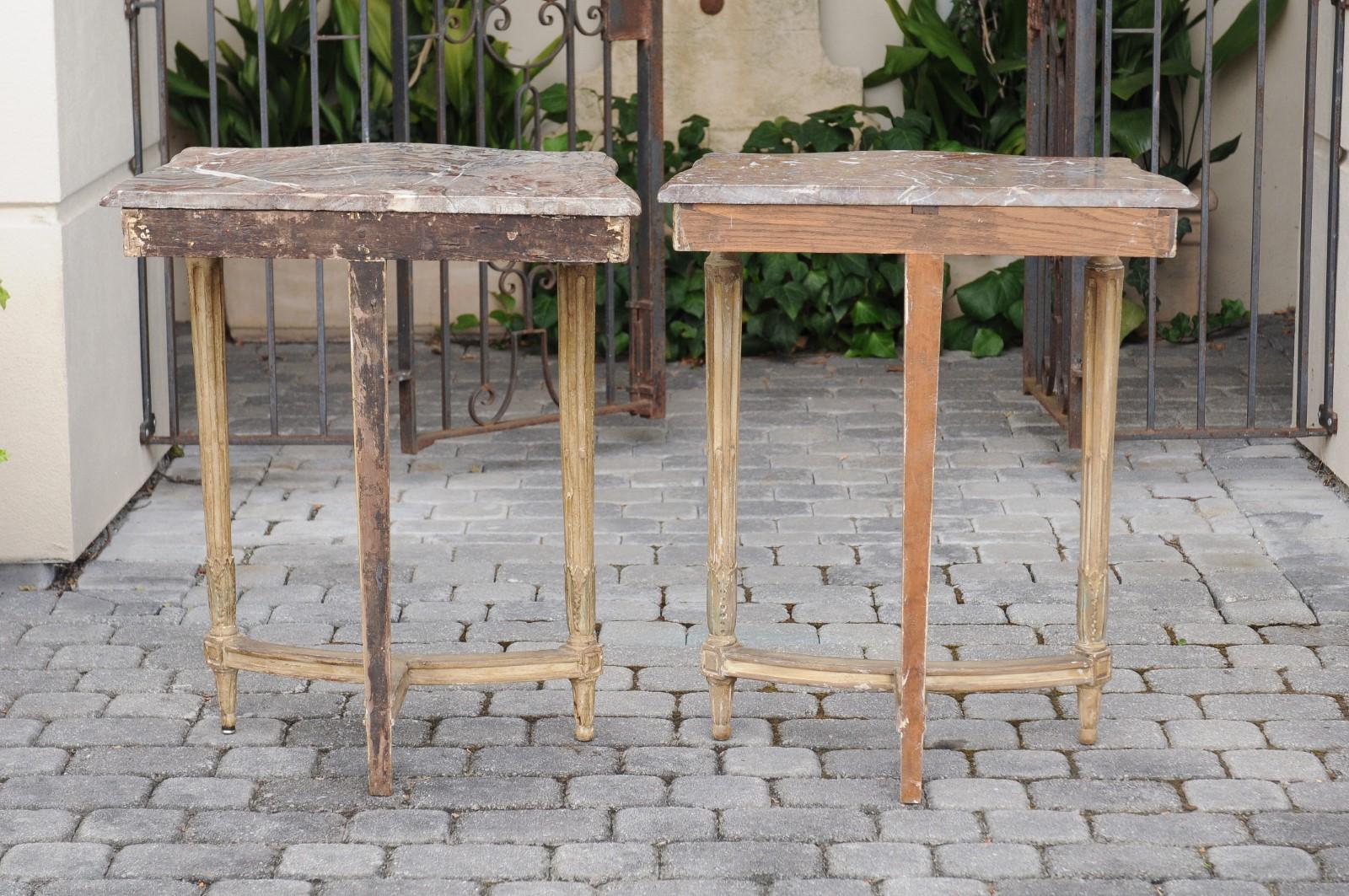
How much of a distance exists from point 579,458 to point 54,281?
1.78m

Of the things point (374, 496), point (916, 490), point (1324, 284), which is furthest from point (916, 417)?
point (1324, 284)

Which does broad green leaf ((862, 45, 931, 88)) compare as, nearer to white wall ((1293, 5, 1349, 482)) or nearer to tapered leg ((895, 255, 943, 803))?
white wall ((1293, 5, 1349, 482))

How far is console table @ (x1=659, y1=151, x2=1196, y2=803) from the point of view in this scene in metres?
3.20

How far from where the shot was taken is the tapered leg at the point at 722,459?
3.52m

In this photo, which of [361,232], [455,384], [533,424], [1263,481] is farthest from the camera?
[455,384]

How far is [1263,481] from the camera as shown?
544 cm

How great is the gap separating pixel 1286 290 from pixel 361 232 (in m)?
5.37

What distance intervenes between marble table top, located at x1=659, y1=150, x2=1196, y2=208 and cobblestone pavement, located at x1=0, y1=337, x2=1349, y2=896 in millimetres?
1148

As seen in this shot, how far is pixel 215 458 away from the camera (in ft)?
11.9

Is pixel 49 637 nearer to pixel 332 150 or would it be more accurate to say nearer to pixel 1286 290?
pixel 332 150

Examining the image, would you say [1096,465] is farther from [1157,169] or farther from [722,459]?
[1157,169]

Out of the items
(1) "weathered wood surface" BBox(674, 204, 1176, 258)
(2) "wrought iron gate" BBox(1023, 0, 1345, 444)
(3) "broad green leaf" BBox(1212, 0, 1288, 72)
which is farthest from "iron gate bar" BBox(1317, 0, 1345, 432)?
(1) "weathered wood surface" BBox(674, 204, 1176, 258)

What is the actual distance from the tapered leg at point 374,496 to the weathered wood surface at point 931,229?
60cm

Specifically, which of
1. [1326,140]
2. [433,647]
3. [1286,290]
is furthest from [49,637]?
[1286,290]
